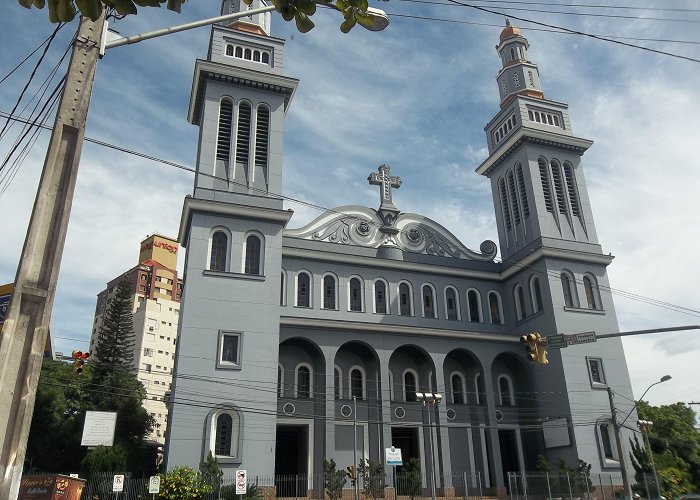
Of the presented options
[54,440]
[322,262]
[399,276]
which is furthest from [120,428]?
[399,276]

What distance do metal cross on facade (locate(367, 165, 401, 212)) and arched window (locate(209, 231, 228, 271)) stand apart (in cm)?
1078

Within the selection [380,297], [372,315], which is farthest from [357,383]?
[380,297]

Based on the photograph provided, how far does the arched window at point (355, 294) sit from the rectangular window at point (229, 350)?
761cm

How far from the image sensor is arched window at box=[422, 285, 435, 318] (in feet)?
110

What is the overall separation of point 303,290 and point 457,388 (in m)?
10.0

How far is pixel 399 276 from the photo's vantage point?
33.4 m

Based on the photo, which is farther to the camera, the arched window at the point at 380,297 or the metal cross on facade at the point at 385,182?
the metal cross on facade at the point at 385,182

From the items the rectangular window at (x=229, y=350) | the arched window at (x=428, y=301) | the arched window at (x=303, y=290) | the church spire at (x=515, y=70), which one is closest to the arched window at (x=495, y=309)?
the arched window at (x=428, y=301)

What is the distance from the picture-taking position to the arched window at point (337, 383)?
29263 mm

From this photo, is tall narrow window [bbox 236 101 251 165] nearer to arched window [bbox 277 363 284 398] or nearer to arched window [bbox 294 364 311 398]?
arched window [bbox 277 363 284 398]

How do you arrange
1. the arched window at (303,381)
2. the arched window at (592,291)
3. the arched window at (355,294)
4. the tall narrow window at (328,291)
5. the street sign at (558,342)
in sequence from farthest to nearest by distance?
the arched window at (592,291)
the arched window at (355,294)
the tall narrow window at (328,291)
the arched window at (303,381)
the street sign at (558,342)

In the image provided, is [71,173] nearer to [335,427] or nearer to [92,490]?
[92,490]

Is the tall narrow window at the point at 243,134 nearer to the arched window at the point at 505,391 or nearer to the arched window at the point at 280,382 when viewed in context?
the arched window at the point at 280,382

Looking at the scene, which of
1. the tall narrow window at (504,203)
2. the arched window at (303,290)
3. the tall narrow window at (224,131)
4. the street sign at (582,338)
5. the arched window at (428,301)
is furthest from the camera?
the tall narrow window at (504,203)
